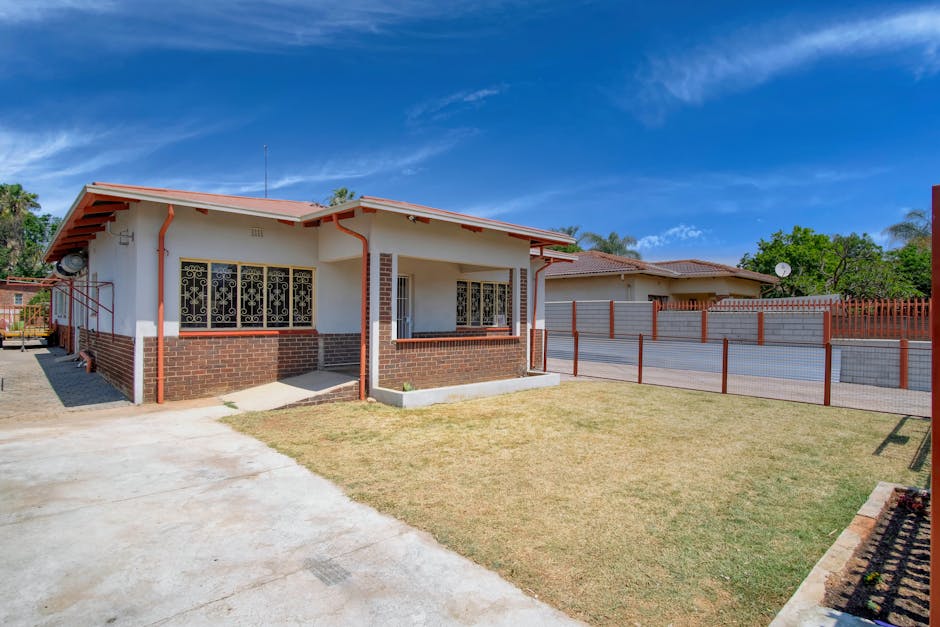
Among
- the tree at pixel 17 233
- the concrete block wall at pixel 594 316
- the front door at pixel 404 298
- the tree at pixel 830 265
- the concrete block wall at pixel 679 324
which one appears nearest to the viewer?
the front door at pixel 404 298

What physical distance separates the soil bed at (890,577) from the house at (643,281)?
16685mm

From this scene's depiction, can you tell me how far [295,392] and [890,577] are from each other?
318 inches

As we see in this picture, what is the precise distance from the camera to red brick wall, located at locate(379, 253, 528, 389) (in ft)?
29.7

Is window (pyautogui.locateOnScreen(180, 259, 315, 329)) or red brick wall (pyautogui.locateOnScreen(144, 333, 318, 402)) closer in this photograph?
red brick wall (pyautogui.locateOnScreen(144, 333, 318, 402))

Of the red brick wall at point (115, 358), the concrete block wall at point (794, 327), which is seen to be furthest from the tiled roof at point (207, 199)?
the concrete block wall at point (794, 327)

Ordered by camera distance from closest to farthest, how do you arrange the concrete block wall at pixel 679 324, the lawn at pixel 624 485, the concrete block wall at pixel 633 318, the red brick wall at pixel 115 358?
the lawn at pixel 624 485
the red brick wall at pixel 115 358
the concrete block wall at pixel 679 324
the concrete block wall at pixel 633 318

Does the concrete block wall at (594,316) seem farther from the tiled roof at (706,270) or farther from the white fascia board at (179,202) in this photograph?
the white fascia board at (179,202)

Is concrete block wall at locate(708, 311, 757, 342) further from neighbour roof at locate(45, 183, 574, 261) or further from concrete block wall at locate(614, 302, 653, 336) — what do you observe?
neighbour roof at locate(45, 183, 574, 261)

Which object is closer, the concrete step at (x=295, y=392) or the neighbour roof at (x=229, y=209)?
the neighbour roof at (x=229, y=209)

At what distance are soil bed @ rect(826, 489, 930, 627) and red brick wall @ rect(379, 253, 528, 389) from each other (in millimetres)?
7039

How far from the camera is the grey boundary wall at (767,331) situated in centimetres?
1121

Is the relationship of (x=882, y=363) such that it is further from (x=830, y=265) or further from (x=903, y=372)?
(x=830, y=265)

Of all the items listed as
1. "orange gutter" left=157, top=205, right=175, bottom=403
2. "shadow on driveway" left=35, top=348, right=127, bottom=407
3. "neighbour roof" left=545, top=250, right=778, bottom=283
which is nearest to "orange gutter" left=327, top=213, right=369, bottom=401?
"orange gutter" left=157, top=205, right=175, bottom=403

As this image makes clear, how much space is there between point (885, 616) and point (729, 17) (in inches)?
458
